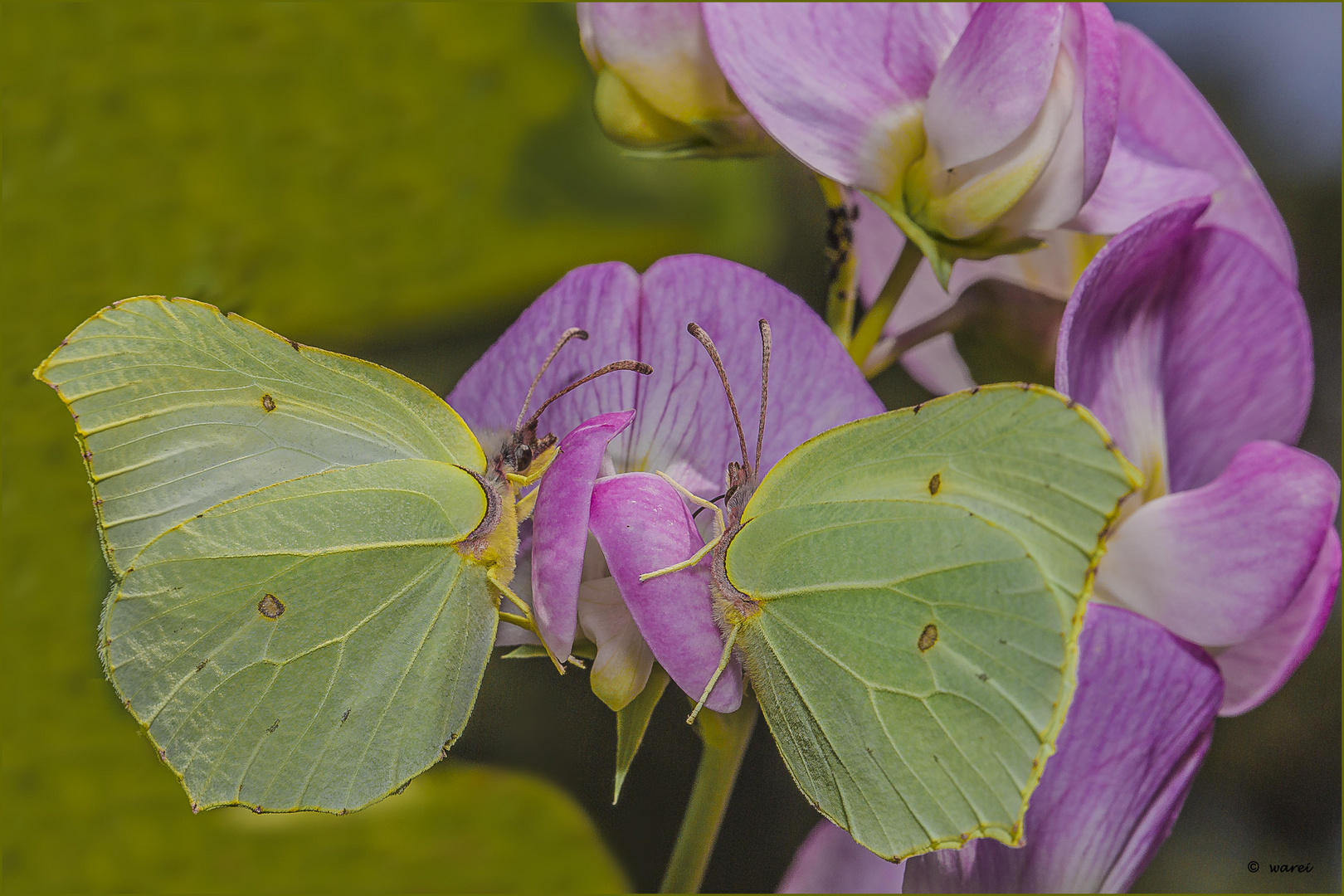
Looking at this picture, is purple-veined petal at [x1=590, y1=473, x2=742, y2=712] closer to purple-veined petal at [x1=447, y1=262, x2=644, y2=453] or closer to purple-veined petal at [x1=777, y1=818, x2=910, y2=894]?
purple-veined petal at [x1=447, y1=262, x2=644, y2=453]

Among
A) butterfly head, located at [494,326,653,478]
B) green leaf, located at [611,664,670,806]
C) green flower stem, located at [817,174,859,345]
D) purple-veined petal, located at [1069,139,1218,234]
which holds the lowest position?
green leaf, located at [611,664,670,806]

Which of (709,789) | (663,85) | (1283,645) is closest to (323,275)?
(663,85)

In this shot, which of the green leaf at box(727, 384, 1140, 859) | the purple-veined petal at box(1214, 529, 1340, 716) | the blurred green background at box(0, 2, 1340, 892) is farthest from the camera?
the blurred green background at box(0, 2, 1340, 892)

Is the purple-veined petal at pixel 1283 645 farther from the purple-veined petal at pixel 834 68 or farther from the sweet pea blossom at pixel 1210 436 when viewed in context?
the purple-veined petal at pixel 834 68

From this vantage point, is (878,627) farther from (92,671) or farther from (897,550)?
(92,671)

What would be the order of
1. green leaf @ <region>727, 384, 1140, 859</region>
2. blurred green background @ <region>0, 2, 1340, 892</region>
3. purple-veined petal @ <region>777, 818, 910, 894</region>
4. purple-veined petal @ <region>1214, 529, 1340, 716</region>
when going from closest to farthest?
green leaf @ <region>727, 384, 1140, 859</region>, purple-veined petal @ <region>1214, 529, 1340, 716</region>, purple-veined petal @ <region>777, 818, 910, 894</region>, blurred green background @ <region>0, 2, 1340, 892</region>

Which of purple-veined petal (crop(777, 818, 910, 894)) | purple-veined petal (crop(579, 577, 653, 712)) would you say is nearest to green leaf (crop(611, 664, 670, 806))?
purple-veined petal (crop(579, 577, 653, 712))

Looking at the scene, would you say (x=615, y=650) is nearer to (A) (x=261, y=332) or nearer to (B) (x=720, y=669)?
(B) (x=720, y=669)

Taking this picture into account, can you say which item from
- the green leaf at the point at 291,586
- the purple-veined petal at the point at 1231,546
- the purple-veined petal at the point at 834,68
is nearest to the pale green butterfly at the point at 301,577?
the green leaf at the point at 291,586
